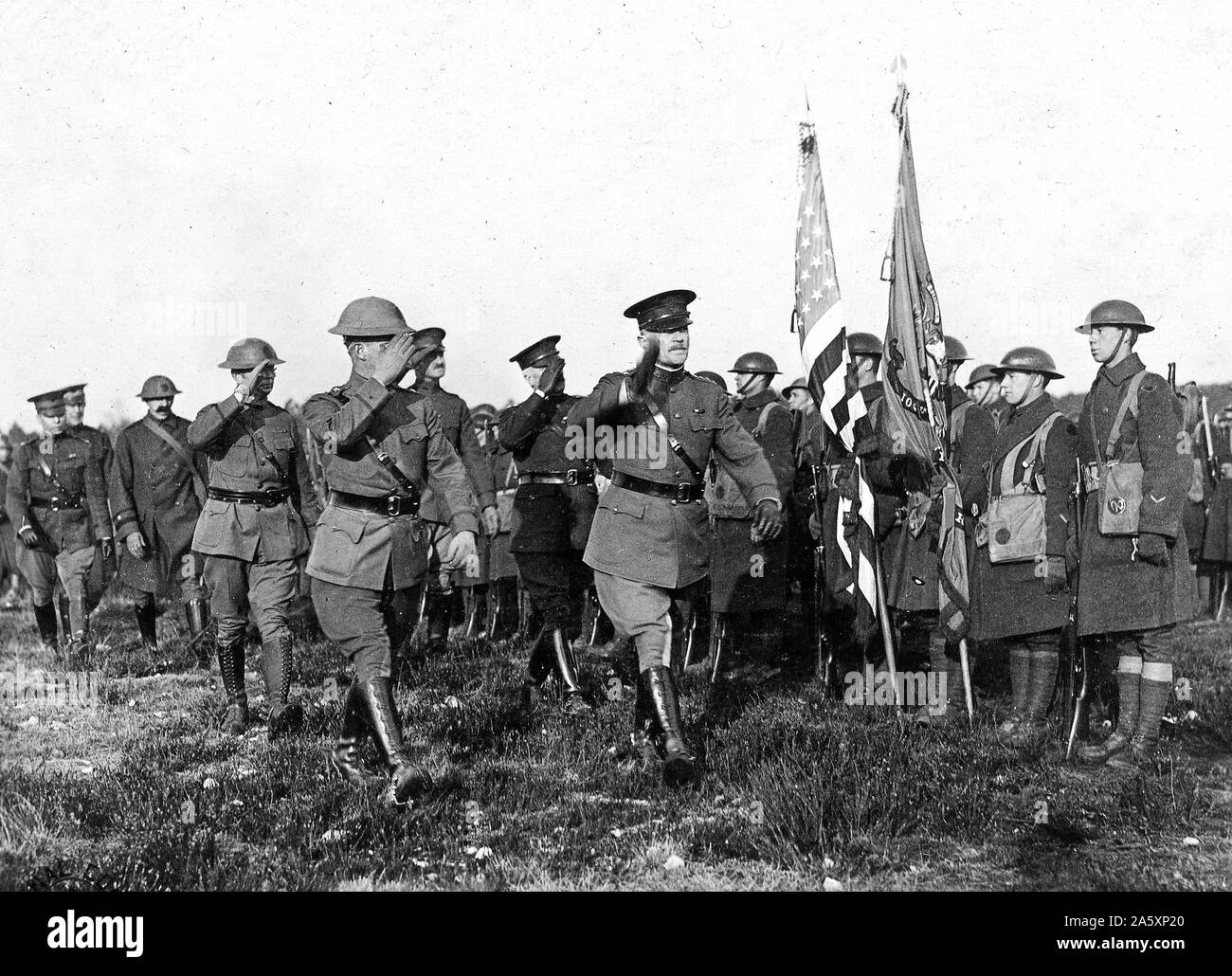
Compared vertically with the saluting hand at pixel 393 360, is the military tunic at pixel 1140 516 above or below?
below

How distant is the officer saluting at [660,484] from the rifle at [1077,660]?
1972 millimetres

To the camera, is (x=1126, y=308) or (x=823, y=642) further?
(x=823, y=642)

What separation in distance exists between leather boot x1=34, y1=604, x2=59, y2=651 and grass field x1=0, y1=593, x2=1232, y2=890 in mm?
4160

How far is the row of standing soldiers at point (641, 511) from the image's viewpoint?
600 centimetres

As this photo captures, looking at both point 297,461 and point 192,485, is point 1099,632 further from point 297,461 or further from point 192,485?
point 192,485

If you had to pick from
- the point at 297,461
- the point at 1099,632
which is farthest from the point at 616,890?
the point at 297,461

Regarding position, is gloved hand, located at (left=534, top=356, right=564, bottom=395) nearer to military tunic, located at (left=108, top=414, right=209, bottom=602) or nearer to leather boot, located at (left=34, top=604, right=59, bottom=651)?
military tunic, located at (left=108, top=414, right=209, bottom=602)

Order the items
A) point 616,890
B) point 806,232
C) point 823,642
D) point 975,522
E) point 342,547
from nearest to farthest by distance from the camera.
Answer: point 616,890 < point 342,547 < point 806,232 < point 975,522 < point 823,642

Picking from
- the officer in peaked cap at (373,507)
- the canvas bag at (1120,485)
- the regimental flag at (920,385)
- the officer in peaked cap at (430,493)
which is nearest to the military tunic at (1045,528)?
the regimental flag at (920,385)

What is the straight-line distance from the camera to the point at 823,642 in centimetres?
891

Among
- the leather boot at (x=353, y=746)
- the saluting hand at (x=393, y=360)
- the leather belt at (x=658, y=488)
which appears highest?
the saluting hand at (x=393, y=360)

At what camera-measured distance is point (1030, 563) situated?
7.40m

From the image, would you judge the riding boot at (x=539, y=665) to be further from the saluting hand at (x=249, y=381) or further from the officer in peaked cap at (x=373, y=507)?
the saluting hand at (x=249, y=381)
